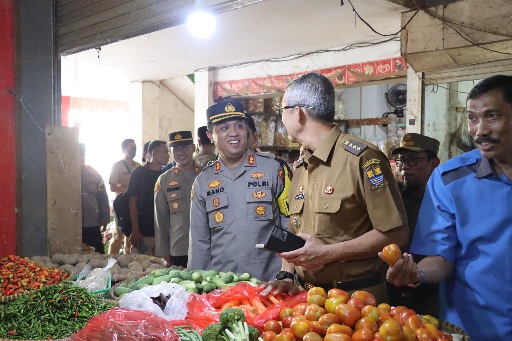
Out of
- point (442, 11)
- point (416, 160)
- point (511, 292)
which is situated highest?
point (442, 11)

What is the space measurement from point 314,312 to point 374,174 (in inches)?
29.4

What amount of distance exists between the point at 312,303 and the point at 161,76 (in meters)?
9.81

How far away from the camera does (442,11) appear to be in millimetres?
5109

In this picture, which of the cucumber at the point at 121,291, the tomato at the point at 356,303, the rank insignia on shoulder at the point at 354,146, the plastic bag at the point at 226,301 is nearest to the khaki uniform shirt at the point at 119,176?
the cucumber at the point at 121,291

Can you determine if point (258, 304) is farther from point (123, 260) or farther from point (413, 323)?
point (123, 260)

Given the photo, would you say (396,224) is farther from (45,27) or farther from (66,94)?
(66,94)

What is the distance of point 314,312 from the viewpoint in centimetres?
194

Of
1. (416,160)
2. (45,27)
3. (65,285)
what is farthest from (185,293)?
(45,27)

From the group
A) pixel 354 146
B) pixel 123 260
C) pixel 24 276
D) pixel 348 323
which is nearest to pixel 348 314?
pixel 348 323

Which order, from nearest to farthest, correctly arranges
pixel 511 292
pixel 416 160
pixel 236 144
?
pixel 511 292 → pixel 236 144 → pixel 416 160

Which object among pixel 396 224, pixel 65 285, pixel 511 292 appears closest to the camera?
pixel 511 292

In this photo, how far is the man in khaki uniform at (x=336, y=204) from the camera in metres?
2.30

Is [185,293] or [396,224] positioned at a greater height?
[396,224]

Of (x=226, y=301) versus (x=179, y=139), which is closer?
(x=226, y=301)
